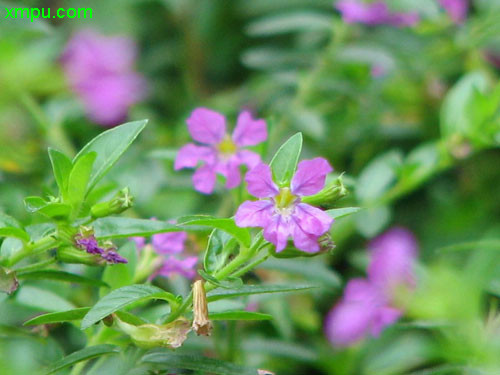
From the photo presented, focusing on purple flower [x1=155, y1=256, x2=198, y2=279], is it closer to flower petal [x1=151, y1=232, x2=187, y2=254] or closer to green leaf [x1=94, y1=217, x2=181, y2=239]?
flower petal [x1=151, y1=232, x2=187, y2=254]

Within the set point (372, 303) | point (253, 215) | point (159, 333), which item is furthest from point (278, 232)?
point (372, 303)

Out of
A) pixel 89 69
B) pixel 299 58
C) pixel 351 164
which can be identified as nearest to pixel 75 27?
pixel 89 69

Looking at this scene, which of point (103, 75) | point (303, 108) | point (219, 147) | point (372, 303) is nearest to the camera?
point (219, 147)

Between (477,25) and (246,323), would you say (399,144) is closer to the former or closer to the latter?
(477,25)

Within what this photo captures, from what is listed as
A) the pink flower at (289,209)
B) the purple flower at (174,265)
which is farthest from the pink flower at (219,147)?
the pink flower at (289,209)

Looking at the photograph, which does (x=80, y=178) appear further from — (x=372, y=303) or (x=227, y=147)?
(x=372, y=303)

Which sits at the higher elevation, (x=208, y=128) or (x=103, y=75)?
(x=103, y=75)

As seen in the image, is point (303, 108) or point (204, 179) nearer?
point (204, 179)

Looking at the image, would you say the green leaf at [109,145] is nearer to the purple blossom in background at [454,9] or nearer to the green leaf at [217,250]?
the green leaf at [217,250]

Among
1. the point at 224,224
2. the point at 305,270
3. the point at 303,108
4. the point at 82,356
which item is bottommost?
the point at 82,356
